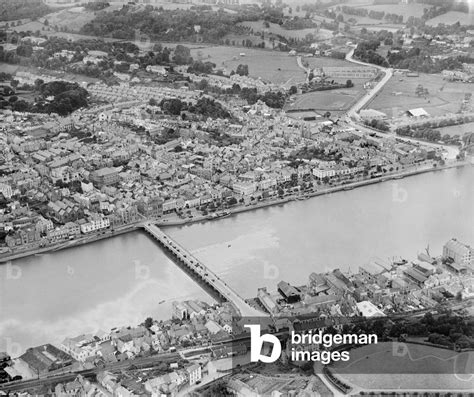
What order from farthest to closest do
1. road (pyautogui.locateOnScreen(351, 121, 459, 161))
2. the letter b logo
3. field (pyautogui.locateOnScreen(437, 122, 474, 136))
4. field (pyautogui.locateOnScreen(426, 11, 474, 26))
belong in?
field (pyautogui.locateOnScreen(426, 11, 474, 26))
field (pyautogui.locateOnScreen(437, 122, 474, 136))
road (pyautogui.locateOnScreen(351, 121, 459, 161))
the letter b logo

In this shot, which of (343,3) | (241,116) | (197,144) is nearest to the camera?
(197,144)

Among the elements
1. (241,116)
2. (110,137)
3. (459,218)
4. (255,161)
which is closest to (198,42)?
(241,116)

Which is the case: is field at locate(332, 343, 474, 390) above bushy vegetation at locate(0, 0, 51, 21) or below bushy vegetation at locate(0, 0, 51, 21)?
below

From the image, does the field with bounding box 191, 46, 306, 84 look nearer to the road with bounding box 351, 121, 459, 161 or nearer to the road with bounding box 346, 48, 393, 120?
the road with bounding box 346, 48, 393, 120

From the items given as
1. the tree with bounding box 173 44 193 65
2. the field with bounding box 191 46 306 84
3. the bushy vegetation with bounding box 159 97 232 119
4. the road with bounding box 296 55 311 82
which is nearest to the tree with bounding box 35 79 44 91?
the bushy vegetation with bounding box 159 97 232 119

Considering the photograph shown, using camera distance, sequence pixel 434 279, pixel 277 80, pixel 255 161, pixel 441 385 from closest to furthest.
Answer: pixel 441 385, pixel 434 279, pixel 255 161, pixel 277 80

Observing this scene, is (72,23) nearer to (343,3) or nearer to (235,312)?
(343,3)

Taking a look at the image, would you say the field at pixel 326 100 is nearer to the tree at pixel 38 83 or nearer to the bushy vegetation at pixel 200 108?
the bushy vegetation at pixel 200 108

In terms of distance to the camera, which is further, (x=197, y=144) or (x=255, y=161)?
(x=197, y=144)
